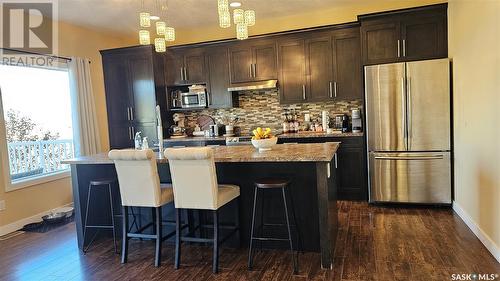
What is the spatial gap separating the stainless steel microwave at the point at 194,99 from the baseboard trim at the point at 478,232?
3.89 metres

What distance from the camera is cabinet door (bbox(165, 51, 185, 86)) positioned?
19.4ft

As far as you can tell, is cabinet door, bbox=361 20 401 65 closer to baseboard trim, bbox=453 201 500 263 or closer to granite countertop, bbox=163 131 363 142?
granite countertop, bbox=163 131 363 142

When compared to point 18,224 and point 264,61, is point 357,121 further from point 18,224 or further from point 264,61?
point 18,224

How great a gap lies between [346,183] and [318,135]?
0.79 meters

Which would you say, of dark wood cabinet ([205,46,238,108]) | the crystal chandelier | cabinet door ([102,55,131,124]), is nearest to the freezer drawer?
dark wood cabinet ([205,46,238,108])

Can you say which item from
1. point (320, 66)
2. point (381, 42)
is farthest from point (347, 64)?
point (381, 42)

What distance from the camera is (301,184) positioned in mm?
3150

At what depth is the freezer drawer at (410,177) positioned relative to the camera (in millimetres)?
4367

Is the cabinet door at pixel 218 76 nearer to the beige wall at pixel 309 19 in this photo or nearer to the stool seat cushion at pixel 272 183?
the beige wall at pixel 309 19

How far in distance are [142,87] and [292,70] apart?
251cm

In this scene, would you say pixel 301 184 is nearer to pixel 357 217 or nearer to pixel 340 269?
pixel 340 269

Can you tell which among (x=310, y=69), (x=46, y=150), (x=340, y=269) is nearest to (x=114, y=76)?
(x=46, y=150)

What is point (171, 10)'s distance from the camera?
493cm

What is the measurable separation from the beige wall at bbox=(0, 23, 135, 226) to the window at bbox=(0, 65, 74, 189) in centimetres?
16
